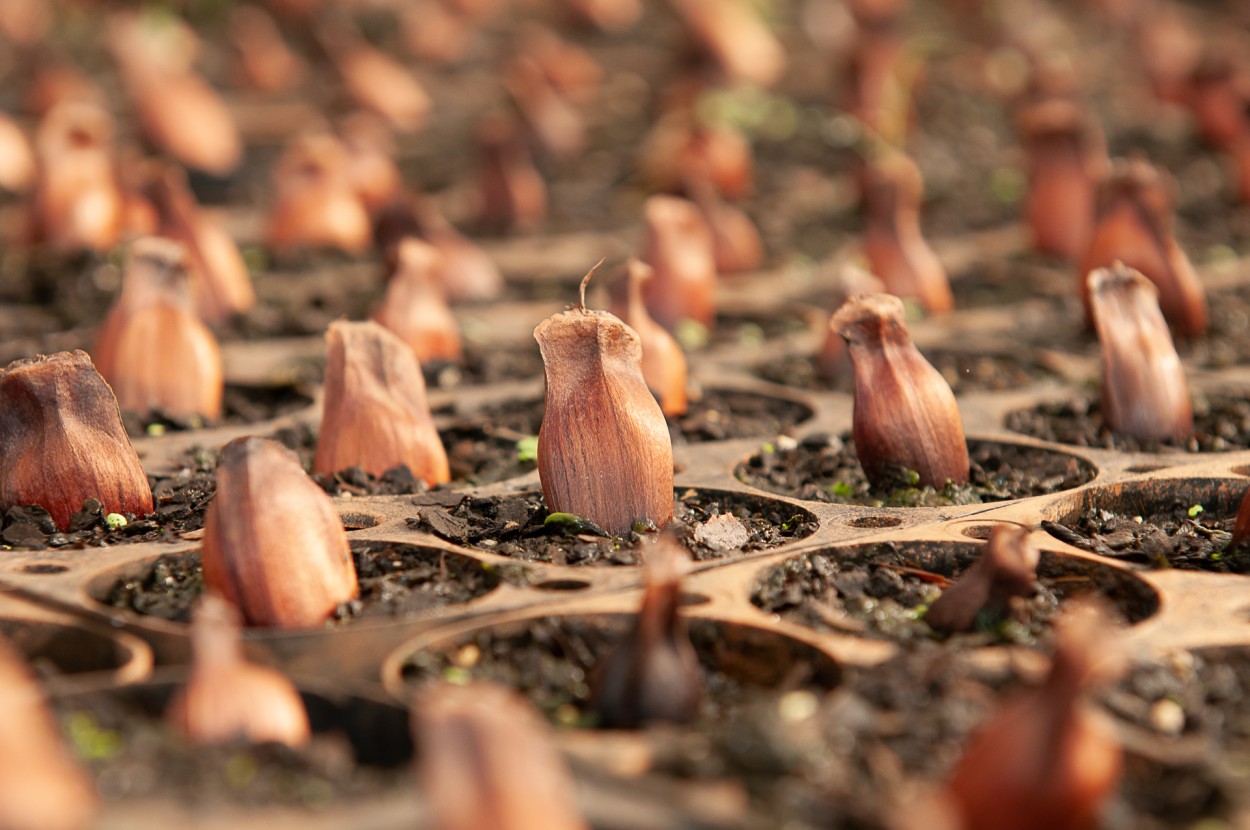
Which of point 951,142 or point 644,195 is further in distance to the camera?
point 951,142

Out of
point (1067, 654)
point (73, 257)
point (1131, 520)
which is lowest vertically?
point (1131, 520)

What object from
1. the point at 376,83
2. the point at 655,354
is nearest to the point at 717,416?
the point at 655,354

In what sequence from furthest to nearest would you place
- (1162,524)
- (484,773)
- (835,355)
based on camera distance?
(835,355)
(1162,524)
(484,773)

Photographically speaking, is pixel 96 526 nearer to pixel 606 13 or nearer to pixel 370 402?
pixel 370 402

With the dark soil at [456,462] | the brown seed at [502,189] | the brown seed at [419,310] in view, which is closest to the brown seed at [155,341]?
the dark soil at [456,462]

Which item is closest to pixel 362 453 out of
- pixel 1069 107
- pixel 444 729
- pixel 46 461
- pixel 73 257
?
pixel 46 461

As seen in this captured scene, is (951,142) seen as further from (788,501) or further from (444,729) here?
(444,729)

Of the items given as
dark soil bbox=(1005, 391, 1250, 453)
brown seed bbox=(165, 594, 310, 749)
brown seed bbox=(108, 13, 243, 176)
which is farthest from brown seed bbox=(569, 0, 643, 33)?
brown seed bbox=(165, 594, 310, 749)
